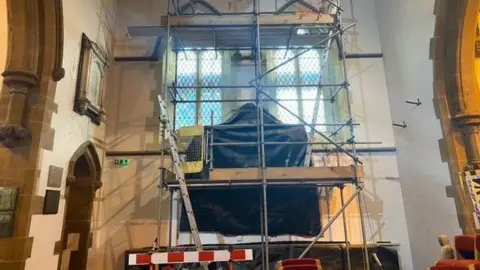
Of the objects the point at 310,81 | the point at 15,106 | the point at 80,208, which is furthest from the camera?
the point at 310,81

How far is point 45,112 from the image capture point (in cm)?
339

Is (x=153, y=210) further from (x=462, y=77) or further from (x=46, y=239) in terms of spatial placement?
(x=462, y=77)

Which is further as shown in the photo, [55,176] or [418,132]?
[418,132]

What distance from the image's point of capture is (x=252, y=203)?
4691mm

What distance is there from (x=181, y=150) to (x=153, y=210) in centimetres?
109

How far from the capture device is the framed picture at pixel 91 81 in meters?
4.18

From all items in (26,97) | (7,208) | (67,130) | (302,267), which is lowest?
(302,267)

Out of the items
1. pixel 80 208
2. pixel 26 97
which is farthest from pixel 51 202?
pixel 26 97

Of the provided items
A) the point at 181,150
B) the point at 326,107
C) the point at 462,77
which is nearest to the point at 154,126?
the point at 181,150

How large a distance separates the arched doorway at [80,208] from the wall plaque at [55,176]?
42 centimetres

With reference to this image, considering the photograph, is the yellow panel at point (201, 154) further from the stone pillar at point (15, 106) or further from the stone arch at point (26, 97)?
the stone pillar at point (15, 106)

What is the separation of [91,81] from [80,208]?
186cm

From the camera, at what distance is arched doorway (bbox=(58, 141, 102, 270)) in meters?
4.33

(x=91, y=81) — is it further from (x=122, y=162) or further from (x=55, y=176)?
(x=55, y=176)
